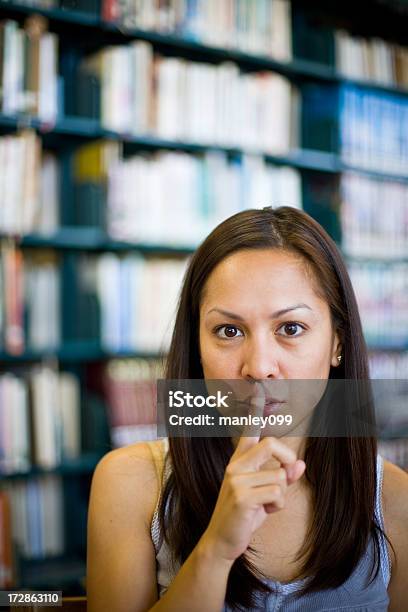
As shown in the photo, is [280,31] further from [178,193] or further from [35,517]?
[35,517]

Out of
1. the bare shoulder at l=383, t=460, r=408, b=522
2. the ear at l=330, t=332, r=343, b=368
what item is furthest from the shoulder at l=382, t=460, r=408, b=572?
the ear at l=330, t=332, r=343, b=368

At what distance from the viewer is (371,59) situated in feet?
9.98

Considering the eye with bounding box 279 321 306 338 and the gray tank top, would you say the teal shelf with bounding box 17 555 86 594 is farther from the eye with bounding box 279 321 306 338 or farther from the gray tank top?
the eye with bounding box 279 321 306 338

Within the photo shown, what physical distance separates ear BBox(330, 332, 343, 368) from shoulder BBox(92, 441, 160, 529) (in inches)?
11.9

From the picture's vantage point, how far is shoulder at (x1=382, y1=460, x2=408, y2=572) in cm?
109

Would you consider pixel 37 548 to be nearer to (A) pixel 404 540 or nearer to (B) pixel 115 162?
(B) pixel 115 162

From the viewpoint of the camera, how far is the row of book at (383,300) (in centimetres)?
296

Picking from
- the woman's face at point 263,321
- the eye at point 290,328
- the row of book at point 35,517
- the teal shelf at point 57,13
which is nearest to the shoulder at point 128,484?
the woman's face at point 263,321

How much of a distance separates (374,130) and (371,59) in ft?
0.99

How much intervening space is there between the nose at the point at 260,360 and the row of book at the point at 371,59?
2.26m

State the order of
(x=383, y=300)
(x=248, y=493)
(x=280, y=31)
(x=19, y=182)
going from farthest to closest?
(x=383, y=300) → (x=280, y=31) → (x=19, y=182) → (x=248, y=493)

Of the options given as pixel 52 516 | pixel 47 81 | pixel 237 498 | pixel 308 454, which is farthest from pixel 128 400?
pixel 237 498

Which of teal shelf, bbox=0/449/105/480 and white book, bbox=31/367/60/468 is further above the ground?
white book, bbox=31/367/60/468

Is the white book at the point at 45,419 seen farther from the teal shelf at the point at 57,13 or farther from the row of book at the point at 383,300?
the row of book at the point at 383,300
